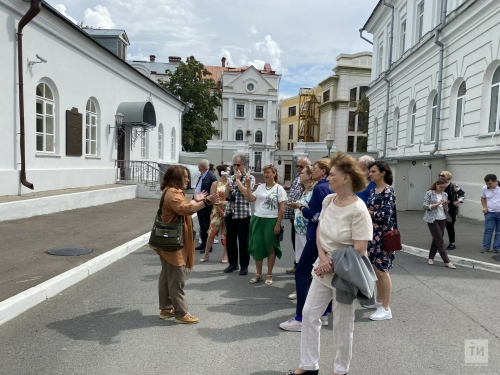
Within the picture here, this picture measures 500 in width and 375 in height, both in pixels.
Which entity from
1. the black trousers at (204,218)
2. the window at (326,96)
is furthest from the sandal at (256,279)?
the window at (326,96)

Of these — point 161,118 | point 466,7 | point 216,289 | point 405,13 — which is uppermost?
point 405,13

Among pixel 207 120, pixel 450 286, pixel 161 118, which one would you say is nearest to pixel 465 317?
pixel 450 286

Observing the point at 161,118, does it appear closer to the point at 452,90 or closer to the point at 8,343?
the point at 452,90

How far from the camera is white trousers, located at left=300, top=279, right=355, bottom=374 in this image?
9.67ft

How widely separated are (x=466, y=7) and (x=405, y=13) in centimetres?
842

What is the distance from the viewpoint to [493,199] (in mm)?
8008

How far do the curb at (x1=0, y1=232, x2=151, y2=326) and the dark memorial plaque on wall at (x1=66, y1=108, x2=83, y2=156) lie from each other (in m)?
7.71

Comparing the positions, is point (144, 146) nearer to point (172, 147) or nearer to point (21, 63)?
point (172, 147)

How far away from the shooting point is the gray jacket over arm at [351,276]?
9.06 feet

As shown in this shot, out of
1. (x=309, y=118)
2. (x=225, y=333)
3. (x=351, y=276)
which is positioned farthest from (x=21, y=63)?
(x=309, y=118)

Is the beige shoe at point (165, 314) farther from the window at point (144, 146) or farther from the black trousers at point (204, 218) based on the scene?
the window at point (144, 146)

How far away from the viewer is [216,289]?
213 inches

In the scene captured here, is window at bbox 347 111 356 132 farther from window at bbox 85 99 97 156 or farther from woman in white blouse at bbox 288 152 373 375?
woman in white blouse at bbox 288 152 373 375

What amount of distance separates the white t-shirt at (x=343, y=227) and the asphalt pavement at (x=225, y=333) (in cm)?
116
